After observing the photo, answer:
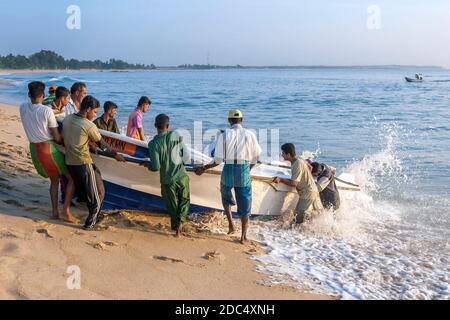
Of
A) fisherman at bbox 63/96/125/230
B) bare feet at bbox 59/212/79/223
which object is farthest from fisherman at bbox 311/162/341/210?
bare feet at bbox 59/212/79/223

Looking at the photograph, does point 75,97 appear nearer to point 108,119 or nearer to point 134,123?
point 108,119

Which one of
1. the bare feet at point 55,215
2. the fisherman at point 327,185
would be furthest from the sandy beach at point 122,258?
the fisherman at point 327,185

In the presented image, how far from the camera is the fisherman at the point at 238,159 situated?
599 cm

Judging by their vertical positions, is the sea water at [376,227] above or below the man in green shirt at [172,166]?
below

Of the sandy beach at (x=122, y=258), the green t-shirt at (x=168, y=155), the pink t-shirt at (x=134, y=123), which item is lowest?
the sandy beach at (x=122, y=258)

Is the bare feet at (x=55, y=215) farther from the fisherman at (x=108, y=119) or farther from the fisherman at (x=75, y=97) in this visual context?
the fisherman at (x=75, y=97)

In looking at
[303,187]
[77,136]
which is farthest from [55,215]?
[303,187]

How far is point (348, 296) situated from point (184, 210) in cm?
225

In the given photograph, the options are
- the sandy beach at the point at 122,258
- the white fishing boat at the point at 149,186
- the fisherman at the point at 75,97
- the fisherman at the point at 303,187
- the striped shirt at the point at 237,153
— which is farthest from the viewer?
the fisherman at the point at 303,187

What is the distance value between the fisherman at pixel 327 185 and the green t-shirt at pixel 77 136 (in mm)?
3314

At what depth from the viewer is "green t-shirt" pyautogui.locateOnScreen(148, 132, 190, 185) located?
583 cm

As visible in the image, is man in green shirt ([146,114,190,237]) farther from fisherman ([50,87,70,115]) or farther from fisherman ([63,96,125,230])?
fisherman ([50,87,70,115])

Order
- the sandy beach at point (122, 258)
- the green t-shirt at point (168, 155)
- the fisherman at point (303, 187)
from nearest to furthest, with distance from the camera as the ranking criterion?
1. the sandy beach at point (122, 258)
2. the green t-shirt at point (168, 155)
3. the fisherman at point (303, 187)
